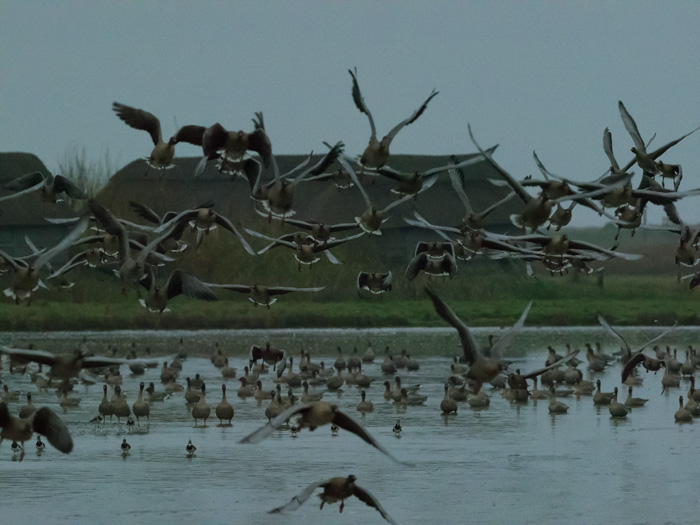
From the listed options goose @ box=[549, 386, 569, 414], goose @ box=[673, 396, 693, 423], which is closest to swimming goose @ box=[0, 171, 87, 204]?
goose @ box=[549, 386, 569, 414]

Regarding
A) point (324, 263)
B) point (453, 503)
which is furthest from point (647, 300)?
point (453, 503)

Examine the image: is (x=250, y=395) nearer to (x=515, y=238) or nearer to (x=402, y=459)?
(x=402, y=459)

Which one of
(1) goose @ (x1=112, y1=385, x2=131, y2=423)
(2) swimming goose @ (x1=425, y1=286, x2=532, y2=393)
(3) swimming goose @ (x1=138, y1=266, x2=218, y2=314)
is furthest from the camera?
(1) goose @ (x1=112, y1=385, x2=131, y2=423)

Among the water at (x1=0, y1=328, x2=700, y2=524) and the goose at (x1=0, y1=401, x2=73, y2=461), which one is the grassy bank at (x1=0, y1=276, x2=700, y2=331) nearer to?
the water at (x1=0, y1=328, x2=700, y2=524)

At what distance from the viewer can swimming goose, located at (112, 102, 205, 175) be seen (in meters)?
16.2

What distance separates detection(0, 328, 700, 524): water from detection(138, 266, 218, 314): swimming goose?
2.50 metres

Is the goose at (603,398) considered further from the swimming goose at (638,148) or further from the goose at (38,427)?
the goose at (38,427)

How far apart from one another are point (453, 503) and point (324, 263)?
38.0m

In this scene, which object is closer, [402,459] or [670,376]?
[402,459]

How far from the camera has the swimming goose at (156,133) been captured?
16.2 m

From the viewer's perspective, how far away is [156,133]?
54.0 ft

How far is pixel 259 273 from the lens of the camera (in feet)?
182

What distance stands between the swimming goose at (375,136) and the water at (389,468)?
4.28 meters

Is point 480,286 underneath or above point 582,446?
above
